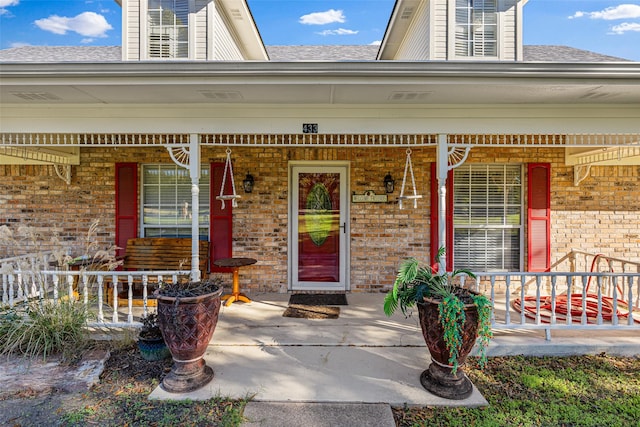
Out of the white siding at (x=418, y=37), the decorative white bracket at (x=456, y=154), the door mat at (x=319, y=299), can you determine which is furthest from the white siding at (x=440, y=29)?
the door mat at (x=319, y=299)

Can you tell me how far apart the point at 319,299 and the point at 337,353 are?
1819mm

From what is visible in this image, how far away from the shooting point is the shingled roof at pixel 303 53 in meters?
6.60

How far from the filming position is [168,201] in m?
5.74

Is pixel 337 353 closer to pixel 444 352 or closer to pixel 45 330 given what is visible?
pixel 444 352

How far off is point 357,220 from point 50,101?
4.31 metres

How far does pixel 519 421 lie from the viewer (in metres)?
2.56

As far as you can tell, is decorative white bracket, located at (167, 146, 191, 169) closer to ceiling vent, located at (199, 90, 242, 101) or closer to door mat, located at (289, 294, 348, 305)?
ceiling vent, located at (199, 90, 242, 101)

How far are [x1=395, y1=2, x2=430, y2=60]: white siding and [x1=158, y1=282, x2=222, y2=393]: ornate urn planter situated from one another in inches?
208

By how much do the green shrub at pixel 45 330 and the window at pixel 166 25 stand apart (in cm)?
426

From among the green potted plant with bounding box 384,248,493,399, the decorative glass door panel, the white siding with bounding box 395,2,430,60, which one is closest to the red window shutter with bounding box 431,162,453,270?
the decorative glass door panel

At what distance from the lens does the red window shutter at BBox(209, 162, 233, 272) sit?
18.4ft

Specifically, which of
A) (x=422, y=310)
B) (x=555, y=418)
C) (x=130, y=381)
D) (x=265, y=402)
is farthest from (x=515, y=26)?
(x=130, y=381)

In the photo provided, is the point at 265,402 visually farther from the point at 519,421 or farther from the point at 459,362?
the point at 519,421

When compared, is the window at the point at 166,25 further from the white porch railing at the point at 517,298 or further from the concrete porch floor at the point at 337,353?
the concrete porch floor at the point at 337,353
